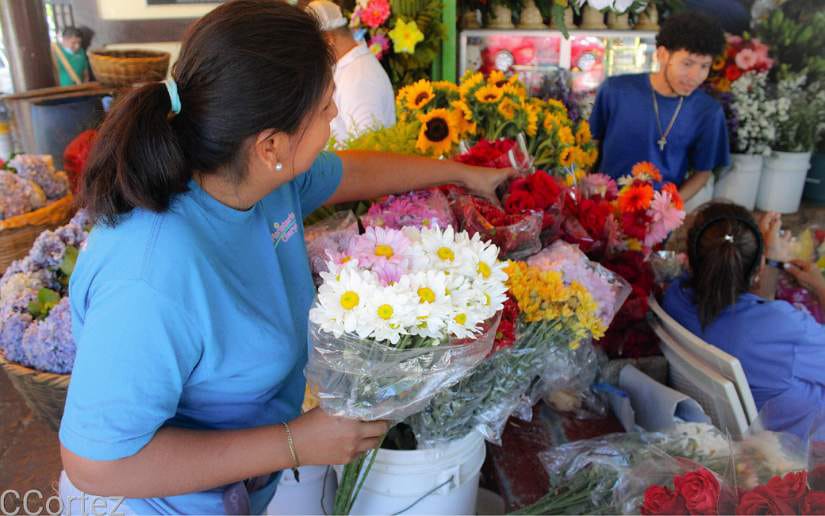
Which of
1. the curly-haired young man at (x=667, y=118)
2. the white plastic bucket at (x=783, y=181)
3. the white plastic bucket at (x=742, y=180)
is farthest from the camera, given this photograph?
the white plastic bucket at (x=783, y=181)

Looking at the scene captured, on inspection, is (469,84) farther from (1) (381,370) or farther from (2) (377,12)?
(2) (377,12)

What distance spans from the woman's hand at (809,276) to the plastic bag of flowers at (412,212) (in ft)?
4.44

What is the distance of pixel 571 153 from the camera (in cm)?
195

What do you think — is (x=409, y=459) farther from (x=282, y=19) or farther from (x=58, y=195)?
(x=58, y=195)

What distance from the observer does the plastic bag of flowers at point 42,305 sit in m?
1.64

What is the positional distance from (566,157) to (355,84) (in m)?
1.13

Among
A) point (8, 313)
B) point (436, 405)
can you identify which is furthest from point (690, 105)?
point (8, 313)

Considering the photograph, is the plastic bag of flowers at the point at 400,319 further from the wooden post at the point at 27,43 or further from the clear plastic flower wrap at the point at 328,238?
the wooden post at the point at 27,43

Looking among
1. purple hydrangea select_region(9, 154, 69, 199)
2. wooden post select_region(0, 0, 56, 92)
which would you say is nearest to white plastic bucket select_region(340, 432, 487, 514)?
purple hydrangea select_region(9, 154, 69, 199)

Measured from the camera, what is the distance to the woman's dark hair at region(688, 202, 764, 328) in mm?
1767

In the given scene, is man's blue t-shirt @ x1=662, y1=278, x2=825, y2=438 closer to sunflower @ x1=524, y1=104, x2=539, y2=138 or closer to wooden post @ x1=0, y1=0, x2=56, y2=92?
sunflower @ x1=524, y1=104, x2=539, y2=138

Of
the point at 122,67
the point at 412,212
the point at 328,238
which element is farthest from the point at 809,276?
the point at 122,67

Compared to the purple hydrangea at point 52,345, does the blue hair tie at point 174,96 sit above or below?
above

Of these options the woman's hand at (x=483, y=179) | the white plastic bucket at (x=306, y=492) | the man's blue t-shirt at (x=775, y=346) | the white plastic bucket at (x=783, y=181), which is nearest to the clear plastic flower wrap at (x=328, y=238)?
the woman's hand at (x=483, y=179)
